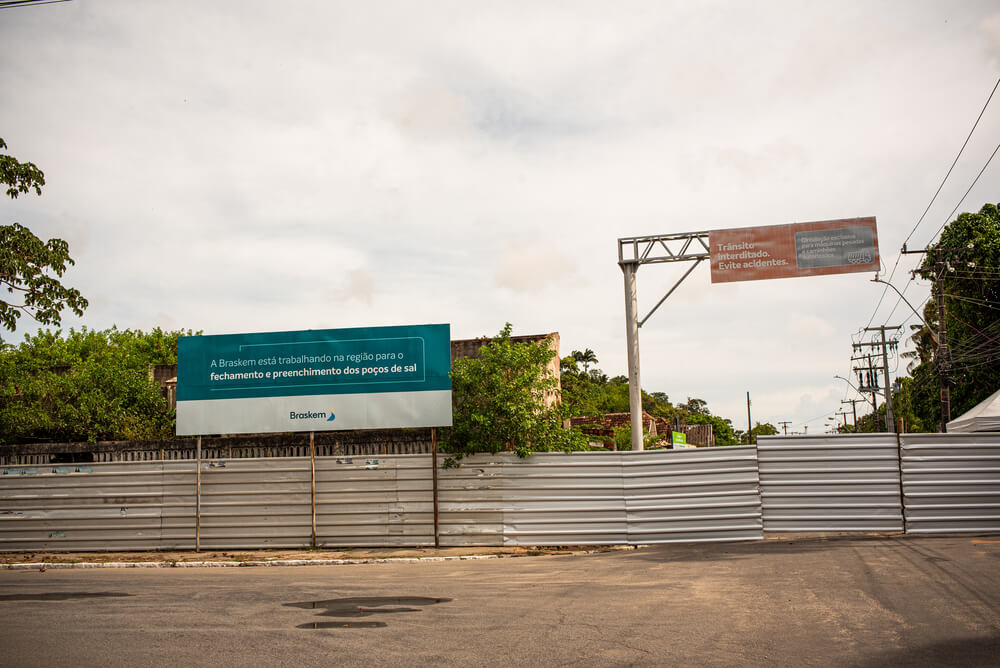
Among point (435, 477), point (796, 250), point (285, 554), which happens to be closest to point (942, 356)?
point (796, 250)

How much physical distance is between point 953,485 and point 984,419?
14.5ft

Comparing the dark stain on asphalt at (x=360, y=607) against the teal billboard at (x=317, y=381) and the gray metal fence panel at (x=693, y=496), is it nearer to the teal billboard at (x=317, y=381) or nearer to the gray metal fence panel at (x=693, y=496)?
the teal billboard at (x=317, y=381)

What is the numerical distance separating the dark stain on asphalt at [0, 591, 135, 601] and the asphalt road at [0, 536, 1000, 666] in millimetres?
53

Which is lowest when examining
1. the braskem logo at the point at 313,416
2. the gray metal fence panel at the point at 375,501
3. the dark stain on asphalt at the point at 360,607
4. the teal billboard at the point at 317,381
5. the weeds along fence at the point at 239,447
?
the dark stain on asphalt at the point at 360,607

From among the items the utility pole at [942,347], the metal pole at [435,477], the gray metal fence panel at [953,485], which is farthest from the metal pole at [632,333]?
the utility pole at [942,347]

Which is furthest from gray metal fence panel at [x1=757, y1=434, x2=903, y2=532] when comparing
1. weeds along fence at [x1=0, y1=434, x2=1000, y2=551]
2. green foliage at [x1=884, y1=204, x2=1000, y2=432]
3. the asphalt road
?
green foliage at [x1=884, y1=204, x2=1000, y2=432]

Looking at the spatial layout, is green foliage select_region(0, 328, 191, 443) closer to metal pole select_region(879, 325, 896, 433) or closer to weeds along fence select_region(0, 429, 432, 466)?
weeds along fence select_region(0, 429, 432, 466)

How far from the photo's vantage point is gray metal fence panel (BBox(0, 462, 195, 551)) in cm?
1653

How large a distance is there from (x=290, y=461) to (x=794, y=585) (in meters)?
10.4

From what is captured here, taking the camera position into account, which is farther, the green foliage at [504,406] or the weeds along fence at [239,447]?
the weeds along fence at [239,447]

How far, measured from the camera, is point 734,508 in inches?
615

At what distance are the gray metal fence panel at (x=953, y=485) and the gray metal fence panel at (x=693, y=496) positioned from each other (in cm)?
311

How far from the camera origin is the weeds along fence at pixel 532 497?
51.2 feet

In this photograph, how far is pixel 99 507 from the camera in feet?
54.8
